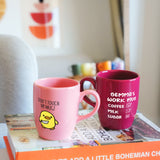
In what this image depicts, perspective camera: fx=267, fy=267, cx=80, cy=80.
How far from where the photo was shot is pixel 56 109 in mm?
468

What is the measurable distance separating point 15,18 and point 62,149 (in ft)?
8.12

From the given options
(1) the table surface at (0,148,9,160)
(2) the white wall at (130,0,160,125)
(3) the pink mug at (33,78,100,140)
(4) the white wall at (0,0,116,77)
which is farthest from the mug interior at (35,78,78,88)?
(4) the white wall at (0,0,116,77)

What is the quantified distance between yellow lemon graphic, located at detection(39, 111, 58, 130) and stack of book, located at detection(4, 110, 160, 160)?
0.10 ft

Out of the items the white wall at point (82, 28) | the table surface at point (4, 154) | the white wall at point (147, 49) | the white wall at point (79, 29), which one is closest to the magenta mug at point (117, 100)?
the table surface at point (4, 154)

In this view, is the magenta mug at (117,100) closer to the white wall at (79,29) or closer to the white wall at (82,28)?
the white wall at (79,29)

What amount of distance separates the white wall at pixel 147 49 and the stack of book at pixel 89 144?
4.71ft

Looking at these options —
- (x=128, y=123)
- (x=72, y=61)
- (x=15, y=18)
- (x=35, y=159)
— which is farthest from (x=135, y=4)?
(x=35, y=159)

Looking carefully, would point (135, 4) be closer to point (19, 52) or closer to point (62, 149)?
point (19, 52)

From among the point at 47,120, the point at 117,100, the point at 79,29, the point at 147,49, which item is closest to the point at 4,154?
the point at 47,120

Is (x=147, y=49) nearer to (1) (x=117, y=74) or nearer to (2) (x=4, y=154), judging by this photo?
(1) (x=117, y=74)

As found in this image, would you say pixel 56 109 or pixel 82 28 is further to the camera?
pixel 82 28

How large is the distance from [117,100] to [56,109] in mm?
123

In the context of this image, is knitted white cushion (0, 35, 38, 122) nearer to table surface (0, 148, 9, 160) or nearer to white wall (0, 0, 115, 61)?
table surface (0, 148, 9, 160)

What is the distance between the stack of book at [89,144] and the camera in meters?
0.45
